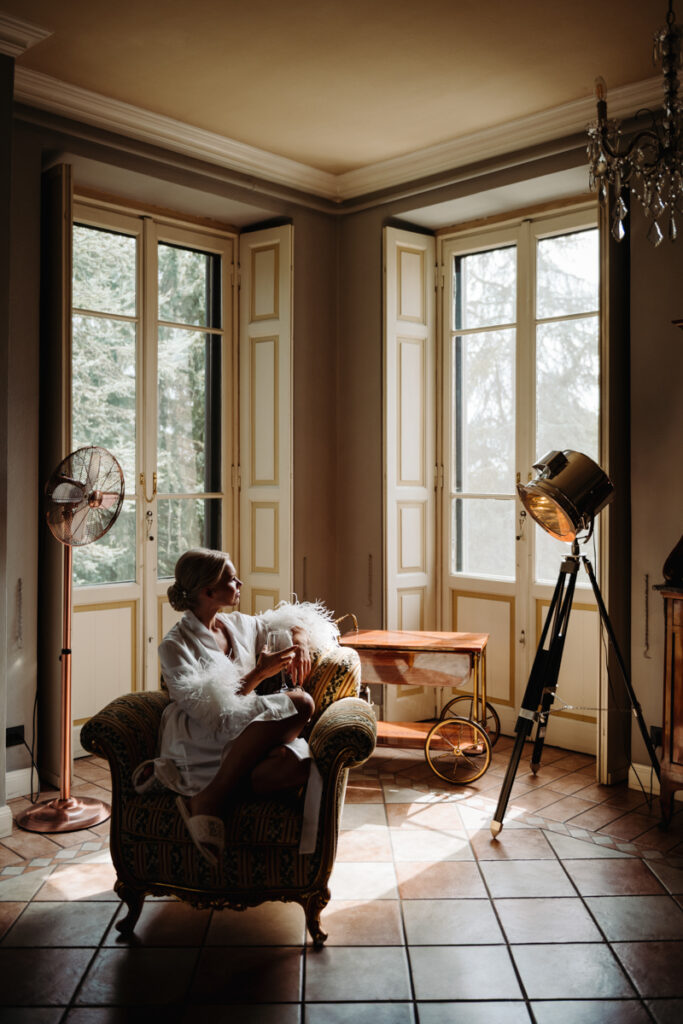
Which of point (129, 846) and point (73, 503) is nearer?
point (129, 846)

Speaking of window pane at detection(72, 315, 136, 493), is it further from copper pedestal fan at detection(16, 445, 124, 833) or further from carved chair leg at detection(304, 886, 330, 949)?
carved chair leg at detection(304, 886, 330, 949)

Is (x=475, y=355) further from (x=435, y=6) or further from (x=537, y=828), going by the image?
(x=537, y=828)

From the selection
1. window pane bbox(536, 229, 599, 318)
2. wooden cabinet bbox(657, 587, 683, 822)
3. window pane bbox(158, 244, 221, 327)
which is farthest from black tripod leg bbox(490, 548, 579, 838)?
window pane bbox(158, 244, 221, 327)

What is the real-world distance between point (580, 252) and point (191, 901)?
12.2ft

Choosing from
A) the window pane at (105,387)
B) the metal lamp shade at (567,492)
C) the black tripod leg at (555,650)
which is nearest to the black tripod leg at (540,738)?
the black tripod leg at (555,650)

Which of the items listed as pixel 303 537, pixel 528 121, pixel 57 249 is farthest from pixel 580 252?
pixel 57 249

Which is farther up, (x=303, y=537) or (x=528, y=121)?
(x=528, y=121)

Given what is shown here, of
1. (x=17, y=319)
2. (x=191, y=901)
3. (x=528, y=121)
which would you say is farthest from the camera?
(x=528, y=121)

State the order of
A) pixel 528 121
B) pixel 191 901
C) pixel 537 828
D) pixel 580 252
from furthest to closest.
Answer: pixel 580 252, pixel 528 121, pixel 537 828, pixel 191 901

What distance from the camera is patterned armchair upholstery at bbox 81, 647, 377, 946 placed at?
2.62 meters

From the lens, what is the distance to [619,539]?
4078mm

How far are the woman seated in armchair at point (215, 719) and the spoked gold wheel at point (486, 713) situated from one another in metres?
1.67

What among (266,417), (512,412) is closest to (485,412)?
(512,412)

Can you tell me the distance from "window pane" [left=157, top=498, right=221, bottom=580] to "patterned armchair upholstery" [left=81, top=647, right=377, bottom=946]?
2.19 m
